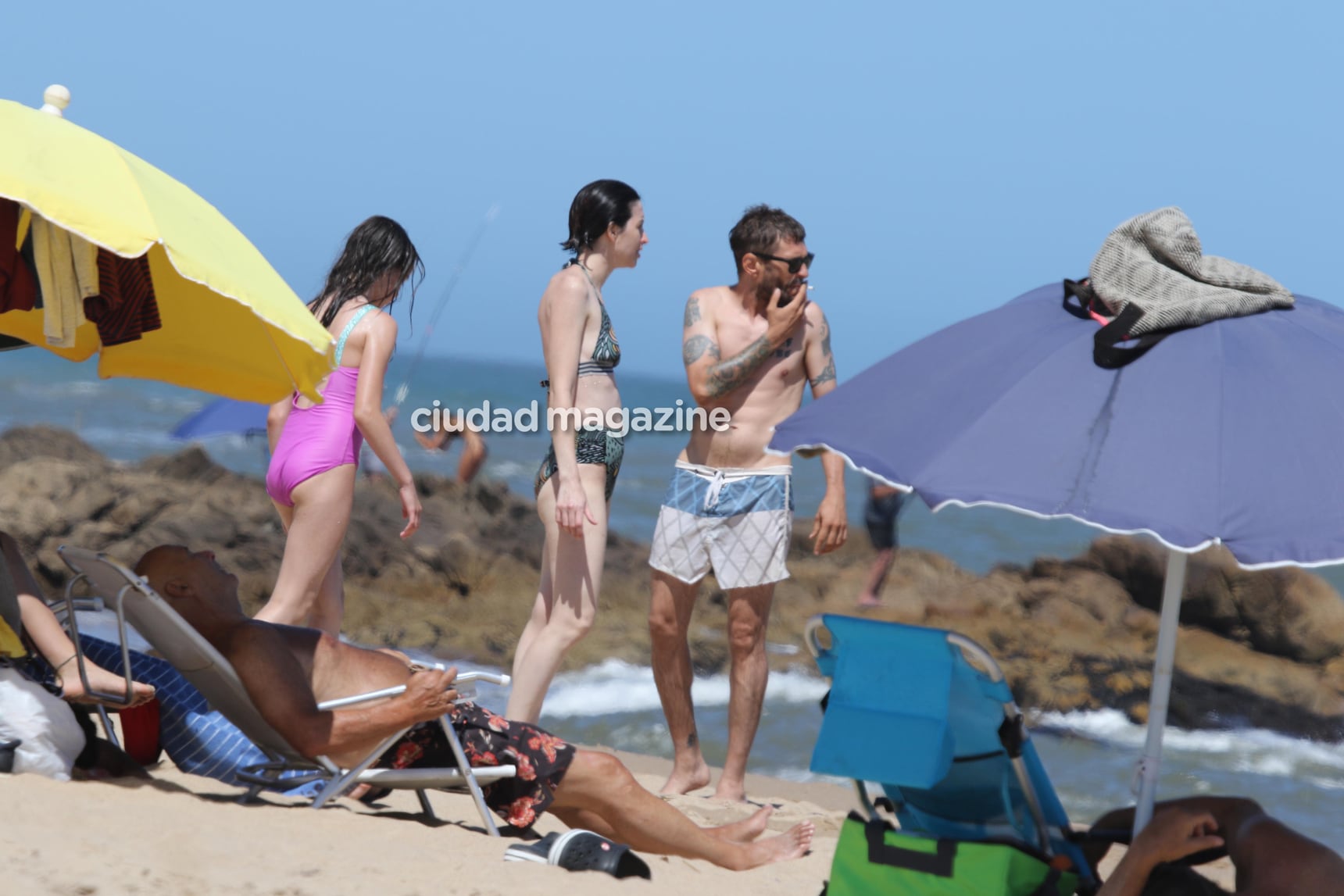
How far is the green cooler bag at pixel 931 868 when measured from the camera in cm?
312

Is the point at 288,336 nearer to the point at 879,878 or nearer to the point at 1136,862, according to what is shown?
the point at 879,878

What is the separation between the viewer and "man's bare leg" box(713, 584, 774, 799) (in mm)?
5066

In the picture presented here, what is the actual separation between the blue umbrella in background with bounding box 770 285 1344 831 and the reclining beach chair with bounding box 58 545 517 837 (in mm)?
1305

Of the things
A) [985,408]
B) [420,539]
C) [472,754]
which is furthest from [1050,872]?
[420,539]

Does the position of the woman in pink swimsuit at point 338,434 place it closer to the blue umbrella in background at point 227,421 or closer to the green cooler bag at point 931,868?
the green cooler bag at point 931,868

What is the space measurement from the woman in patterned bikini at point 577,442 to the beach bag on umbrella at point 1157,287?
1938mm

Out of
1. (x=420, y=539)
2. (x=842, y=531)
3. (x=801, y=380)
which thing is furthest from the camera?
(x=420, y=539)

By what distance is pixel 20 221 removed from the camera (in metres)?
3.84

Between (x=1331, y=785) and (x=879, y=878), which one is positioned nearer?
(x=879, y=878)

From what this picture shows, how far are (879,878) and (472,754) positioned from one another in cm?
118

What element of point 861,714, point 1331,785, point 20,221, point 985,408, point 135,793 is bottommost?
point 1331,785

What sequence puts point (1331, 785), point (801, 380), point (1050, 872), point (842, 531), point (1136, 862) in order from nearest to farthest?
point (1136, 862), point (1050, 872), point (842, 531), point (801, 380), point (1331, 785)

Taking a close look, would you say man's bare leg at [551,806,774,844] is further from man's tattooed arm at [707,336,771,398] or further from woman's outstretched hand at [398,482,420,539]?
man's tattooed arm at [707,336,771,398]

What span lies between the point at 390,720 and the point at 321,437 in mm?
1481
